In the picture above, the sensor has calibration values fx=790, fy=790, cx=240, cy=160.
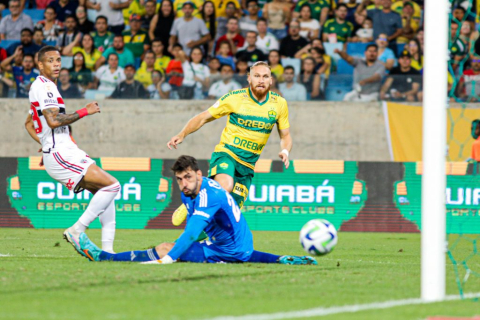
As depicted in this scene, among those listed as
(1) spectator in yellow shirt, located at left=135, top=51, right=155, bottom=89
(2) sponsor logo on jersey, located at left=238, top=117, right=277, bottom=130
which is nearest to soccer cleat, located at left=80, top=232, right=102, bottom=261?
(2) sponsor logo on jersey, located at left=238, top=117, right=277, bottom=130

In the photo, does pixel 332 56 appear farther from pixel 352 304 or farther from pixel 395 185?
pixel 352 304

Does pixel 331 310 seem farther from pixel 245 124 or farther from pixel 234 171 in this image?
pixel 245 124

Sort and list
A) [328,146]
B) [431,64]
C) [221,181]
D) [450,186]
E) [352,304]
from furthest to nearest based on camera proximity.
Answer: [328,146], [450,186], [221,181], [431,64], [352,304]

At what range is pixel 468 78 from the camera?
14.7m

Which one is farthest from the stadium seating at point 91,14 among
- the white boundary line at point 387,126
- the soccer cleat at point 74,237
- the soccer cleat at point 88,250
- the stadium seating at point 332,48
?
the soccer cleat at point 88,250

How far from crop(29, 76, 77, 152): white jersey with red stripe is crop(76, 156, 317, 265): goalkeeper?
1.18 meters

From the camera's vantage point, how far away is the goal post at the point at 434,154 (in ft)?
17.5

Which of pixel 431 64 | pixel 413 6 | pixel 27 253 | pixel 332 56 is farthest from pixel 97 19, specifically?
pixel 431 64

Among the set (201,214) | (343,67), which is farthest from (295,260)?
(343,67)

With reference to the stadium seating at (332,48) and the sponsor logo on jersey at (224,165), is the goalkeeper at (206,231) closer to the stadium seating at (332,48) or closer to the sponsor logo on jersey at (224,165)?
the sponsor logo on jersey at (224,165)

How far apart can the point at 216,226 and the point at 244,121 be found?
205 centimetres

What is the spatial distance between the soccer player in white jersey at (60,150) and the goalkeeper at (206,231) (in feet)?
2.15

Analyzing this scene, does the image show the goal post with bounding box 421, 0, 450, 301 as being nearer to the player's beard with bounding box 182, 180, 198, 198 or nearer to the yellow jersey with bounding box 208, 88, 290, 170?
the player's beard with bounding box 182, 180, 198, 198

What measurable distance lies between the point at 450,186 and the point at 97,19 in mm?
9276
